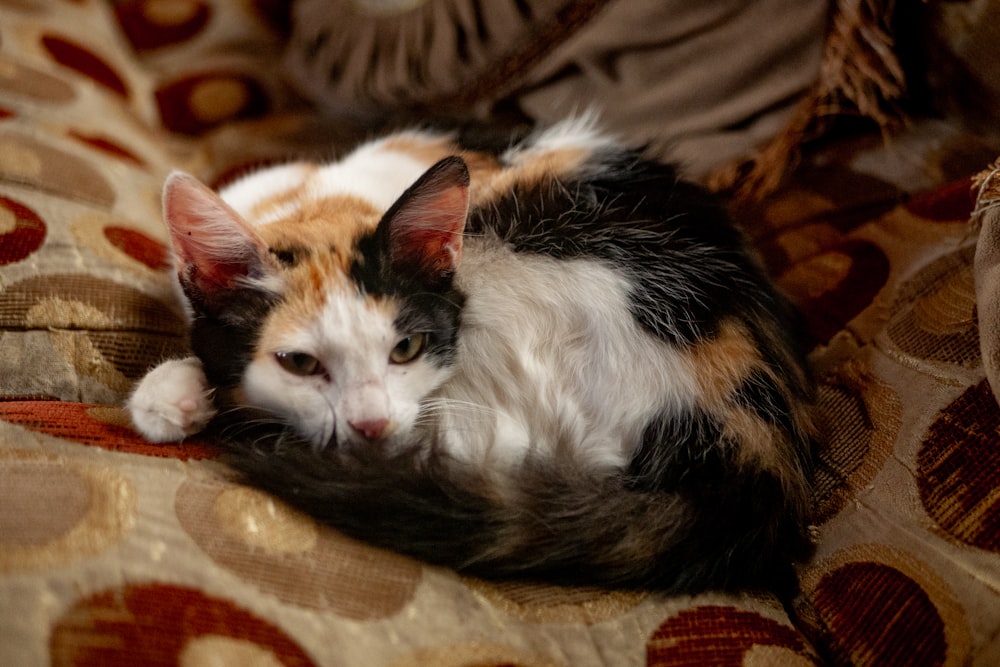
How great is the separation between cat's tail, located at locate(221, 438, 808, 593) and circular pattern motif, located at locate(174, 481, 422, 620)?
2 cm

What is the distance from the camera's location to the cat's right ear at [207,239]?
2.73 ft

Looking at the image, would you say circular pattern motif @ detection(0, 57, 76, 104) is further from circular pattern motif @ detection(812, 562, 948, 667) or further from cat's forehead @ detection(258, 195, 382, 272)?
circular pattern motif @ detection(812, 562, 948, 667)

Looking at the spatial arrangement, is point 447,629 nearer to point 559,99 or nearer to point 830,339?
point 830,339

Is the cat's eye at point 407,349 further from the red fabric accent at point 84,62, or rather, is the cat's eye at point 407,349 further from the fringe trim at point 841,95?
the red fabric accent at point 84,62

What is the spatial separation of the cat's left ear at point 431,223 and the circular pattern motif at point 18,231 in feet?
1.90

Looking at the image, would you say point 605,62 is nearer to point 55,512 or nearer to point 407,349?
point 407,349

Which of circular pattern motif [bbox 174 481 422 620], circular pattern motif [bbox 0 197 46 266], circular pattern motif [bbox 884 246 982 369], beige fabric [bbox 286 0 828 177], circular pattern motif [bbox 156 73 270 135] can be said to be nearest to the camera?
circular pattern motif [bbox 174 481 422 620]

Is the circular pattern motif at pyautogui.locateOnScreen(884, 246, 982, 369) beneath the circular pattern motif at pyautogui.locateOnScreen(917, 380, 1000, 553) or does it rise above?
above

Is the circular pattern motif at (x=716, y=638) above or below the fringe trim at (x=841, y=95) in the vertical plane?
below

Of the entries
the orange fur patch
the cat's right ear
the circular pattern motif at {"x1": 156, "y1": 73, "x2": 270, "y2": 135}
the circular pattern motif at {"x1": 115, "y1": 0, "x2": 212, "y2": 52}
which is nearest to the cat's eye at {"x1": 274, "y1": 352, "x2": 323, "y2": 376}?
the cat's right ear

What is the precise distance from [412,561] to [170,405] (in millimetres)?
364

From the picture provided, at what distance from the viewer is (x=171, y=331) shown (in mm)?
1114

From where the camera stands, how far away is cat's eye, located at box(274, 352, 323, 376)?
0.87 m

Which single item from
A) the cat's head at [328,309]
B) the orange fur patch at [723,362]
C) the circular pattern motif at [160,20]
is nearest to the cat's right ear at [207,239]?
the cat's head at [328,309]
